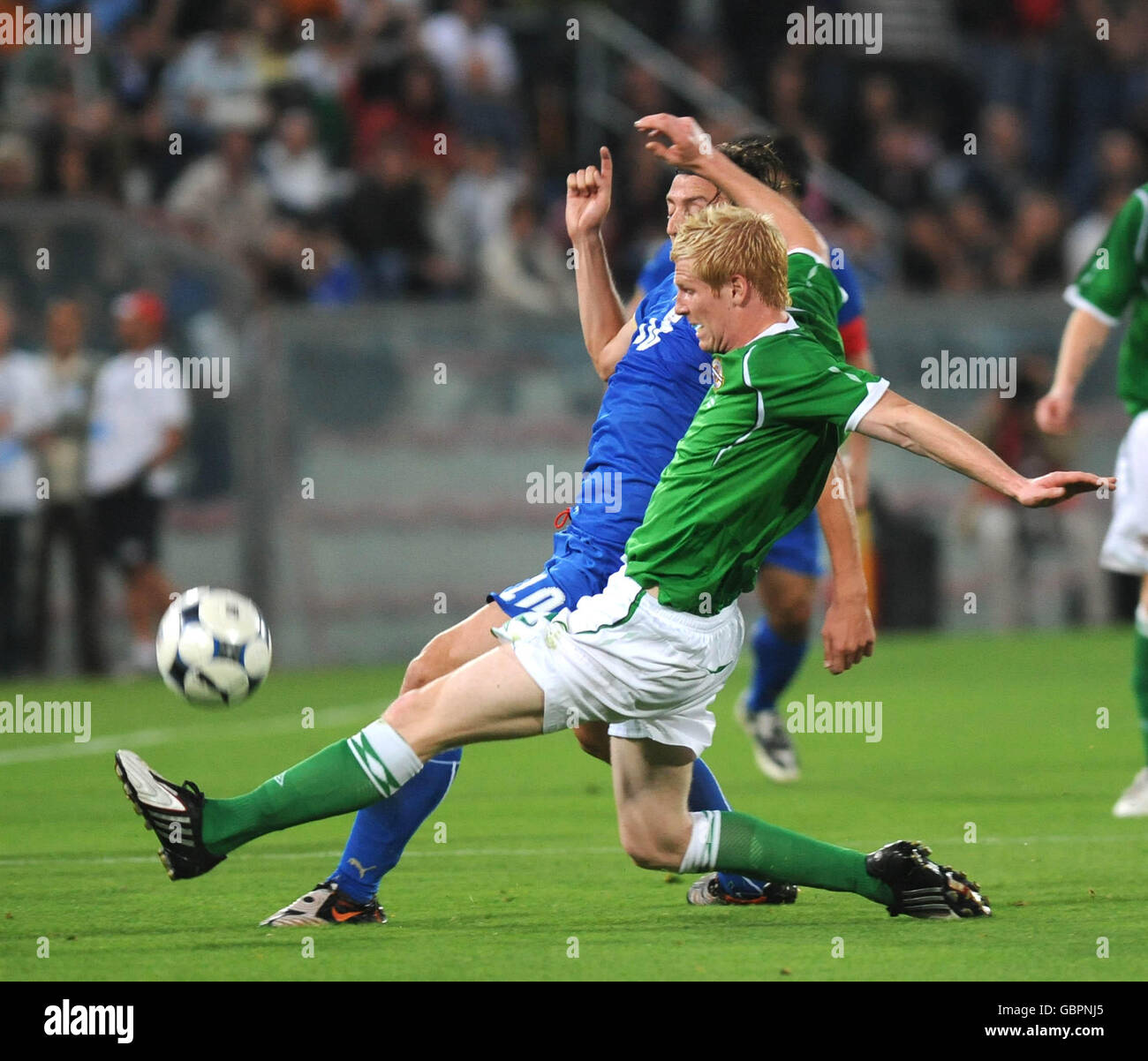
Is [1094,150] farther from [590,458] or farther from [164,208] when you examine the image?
[590,458]

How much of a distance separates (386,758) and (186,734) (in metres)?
6.34

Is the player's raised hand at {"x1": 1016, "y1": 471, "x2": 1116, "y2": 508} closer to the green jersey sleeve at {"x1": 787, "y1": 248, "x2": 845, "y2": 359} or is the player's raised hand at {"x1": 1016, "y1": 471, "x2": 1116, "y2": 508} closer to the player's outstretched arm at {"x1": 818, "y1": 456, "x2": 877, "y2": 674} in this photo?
the player's outstretched arm at {"x1": 818, "y1": 456, "x2": 877, "y2": 674}

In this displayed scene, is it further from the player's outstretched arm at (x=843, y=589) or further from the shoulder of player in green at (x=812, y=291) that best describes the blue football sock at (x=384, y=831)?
the shoulder of player in green at (x=812, y=291)

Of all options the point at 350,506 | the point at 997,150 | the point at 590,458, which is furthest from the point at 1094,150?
the point at 590,458

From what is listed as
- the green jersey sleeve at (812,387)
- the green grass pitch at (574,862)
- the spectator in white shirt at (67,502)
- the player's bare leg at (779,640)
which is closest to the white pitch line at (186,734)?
the green grass pitch at (574,862)

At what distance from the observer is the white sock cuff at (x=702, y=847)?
5289 millimetres

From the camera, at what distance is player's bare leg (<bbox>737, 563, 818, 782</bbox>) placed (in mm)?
8570

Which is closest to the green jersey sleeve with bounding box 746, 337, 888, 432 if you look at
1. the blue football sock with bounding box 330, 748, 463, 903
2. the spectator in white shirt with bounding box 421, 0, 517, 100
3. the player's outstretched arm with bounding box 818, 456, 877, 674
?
the player's outstretched arm with bounding box 818, 456, 877, 674

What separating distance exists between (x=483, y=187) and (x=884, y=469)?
380cm

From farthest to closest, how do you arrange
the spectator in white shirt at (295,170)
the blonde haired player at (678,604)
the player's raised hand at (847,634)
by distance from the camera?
the spectator in white shirt at (295,170) → the player's raised hand at (847,634) → the blonde haired player at (678,604)

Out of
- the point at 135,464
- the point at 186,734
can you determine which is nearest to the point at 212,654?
the point at 186,734

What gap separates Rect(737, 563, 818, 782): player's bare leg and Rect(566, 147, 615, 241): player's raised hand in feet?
8.91

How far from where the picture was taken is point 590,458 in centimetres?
589

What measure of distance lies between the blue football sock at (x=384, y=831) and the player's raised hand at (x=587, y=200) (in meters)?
1.58
